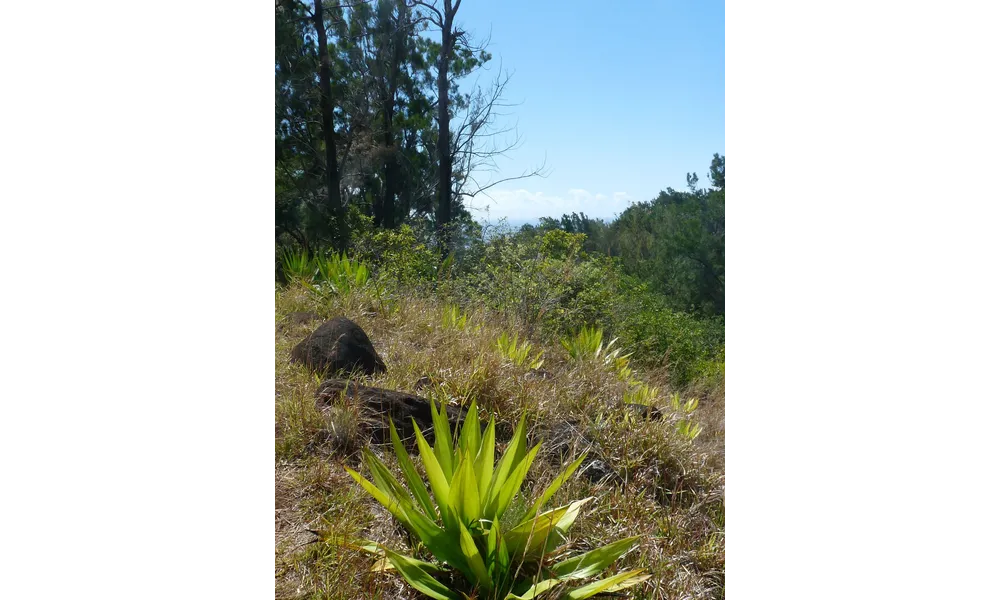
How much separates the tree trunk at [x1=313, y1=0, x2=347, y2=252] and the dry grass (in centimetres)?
103

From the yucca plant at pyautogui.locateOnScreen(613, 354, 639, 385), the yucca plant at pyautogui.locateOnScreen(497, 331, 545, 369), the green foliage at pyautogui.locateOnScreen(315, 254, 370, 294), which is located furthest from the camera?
the green foliage at pyautogui.locateOnScreen(315, 254, 370, 294)

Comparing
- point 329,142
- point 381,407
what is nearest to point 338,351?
point 381,407

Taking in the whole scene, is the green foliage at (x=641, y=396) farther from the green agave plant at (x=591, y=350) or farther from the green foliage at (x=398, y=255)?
the green foliage at (x=398, y=255)

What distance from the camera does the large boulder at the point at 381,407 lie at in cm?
235

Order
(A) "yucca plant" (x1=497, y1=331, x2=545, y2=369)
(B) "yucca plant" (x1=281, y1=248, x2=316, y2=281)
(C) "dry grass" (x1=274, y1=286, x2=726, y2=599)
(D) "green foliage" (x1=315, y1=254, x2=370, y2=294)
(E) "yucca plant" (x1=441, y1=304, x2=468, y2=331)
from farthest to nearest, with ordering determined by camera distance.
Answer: (B) "yucca plant" (x1=281, y1=248, x2=316, y2=281), (D) "green foliage" (x1=315, y1=254, x2=370, y2=294), (E) "yucca plant" (x1=441, y1=304, x2=468, y2=331), (A) "yucca plant" (x1=497, y1=331, x2=545, y2=369), (C) "dry grass" (x1=274, y1=286, x2=726, y2=599)

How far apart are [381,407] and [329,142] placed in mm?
3040

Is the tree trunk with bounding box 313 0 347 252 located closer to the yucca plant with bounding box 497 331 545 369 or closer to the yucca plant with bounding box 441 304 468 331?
the yucca plant with bounding box 441 304 468 331

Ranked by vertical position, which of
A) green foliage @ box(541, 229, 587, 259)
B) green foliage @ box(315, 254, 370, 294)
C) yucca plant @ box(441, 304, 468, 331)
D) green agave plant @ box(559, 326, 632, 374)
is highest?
green foliage @ box(541, 229, 587, 259)

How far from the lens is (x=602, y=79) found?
315cm

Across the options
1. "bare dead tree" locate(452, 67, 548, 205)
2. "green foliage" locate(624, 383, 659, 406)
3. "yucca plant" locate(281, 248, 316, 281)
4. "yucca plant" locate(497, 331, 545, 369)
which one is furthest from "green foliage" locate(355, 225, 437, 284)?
"green foliage" locate(624, 383, 659, 406)

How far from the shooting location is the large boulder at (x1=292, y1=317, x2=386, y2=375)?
9.35 feet
